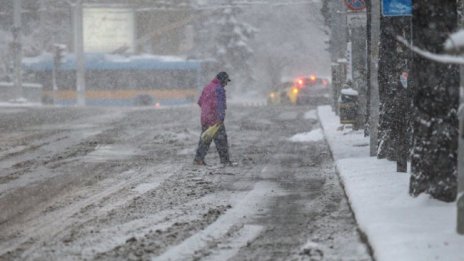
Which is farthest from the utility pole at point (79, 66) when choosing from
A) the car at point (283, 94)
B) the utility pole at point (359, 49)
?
the utility pole at point (359, 49)

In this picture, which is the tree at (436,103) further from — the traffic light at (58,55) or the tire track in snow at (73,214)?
the traffic light at (58,55)

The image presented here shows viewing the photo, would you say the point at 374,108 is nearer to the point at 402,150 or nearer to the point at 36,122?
the point at 402,150

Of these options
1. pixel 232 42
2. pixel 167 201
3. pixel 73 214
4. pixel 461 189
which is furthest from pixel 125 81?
pixel 461 189

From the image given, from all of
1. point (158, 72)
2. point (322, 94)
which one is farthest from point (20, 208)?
point (158, 72)

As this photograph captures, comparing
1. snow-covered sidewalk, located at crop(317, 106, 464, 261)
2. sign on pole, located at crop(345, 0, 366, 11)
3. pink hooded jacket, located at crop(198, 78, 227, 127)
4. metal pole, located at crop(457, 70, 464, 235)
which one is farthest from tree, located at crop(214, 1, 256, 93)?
metal pole, located at crop(457, 70, 464, 235)

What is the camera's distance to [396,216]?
8469mm

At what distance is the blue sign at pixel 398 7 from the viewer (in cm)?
1148

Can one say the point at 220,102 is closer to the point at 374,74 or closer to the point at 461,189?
the point at 374,74

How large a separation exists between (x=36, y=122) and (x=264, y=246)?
20.6 m

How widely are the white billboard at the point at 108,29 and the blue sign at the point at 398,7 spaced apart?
53.3 m

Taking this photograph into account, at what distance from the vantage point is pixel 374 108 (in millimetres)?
14305

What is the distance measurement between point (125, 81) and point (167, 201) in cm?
4050

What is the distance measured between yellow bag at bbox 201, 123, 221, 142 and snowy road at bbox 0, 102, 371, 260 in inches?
19.9

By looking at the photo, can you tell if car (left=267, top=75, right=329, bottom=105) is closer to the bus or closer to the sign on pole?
the bus
